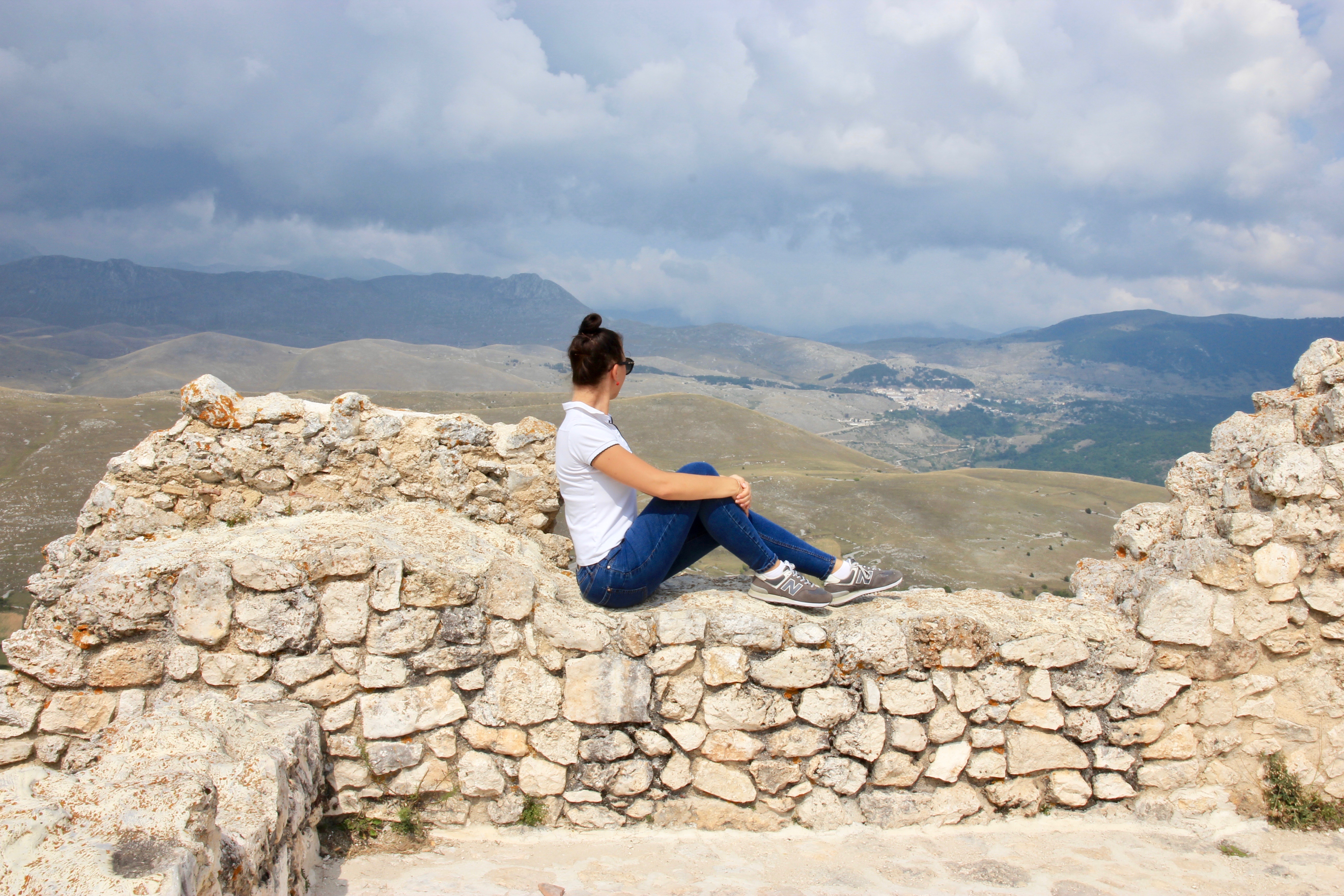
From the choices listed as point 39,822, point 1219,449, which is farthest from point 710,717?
point 1219,449

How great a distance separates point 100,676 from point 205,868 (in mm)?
2093

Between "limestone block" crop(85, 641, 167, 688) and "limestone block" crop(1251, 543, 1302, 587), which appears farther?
"limestone block" crop(1251, 543, 1302, 587)

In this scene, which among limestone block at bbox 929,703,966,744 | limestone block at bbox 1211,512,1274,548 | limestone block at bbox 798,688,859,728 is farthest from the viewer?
limestone block at bbox 1211,512,1274,548

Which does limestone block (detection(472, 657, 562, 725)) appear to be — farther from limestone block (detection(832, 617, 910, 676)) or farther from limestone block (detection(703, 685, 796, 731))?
limestone block (detection(832, 617, 910, 676))

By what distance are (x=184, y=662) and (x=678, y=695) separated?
9.00ft

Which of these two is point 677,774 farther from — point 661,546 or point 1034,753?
point 1034,753

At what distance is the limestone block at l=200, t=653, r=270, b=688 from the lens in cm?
400

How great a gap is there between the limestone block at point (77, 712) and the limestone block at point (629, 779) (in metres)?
2.75

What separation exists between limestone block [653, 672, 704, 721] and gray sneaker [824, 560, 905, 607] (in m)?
1.04

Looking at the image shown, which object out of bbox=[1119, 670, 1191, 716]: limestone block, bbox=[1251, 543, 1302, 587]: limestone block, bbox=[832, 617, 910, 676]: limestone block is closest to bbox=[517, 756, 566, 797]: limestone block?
bbox=[832, 617, 910, 676]: limestone block

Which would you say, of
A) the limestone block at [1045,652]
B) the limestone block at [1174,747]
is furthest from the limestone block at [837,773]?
the limestone block at [1174,747]

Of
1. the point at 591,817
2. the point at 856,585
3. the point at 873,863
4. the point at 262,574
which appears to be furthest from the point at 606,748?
the point at 262,574

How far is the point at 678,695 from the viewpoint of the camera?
4230 millimetres

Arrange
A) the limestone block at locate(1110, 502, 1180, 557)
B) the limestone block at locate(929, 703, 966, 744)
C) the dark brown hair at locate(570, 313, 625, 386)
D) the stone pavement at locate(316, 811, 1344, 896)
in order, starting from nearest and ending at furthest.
A: the stone pavement at locate(316, 811, 1344, 896), the dark brown hair at locate(570, 313, 625, 386), the limestone block at locate(929, 703, 966, 744), the limestone block at locate(1110, 502, 1180, 557)
